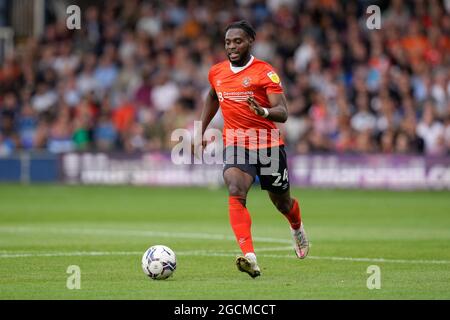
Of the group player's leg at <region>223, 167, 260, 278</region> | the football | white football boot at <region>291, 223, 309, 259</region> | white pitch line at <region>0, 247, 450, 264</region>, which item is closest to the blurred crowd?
white pitch line at <region>0, 247, 450, 264</region>

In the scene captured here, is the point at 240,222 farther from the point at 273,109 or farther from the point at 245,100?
the point at 245,100

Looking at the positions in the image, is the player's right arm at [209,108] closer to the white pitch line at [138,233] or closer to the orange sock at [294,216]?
the orange sock at [294,216]

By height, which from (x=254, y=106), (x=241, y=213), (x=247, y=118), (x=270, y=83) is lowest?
(x=241, y=213)

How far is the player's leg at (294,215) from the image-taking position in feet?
38.4

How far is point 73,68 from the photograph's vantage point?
1265 inches

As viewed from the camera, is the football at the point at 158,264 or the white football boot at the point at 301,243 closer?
the football at the point at 158,264

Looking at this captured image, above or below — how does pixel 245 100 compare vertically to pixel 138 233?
above

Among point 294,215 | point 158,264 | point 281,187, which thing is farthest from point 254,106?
point 294,215

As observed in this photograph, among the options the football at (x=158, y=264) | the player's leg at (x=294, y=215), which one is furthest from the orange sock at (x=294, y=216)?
the football at (x=158, y=264)

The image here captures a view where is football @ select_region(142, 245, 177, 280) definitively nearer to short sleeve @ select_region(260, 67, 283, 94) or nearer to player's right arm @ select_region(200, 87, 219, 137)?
player's right arm @ select_region(200, 87, 219, 137)

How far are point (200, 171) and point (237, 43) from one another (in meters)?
16.9

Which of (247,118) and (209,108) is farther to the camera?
(209,108)

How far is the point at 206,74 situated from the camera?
29828mm

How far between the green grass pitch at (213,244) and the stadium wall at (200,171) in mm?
525
